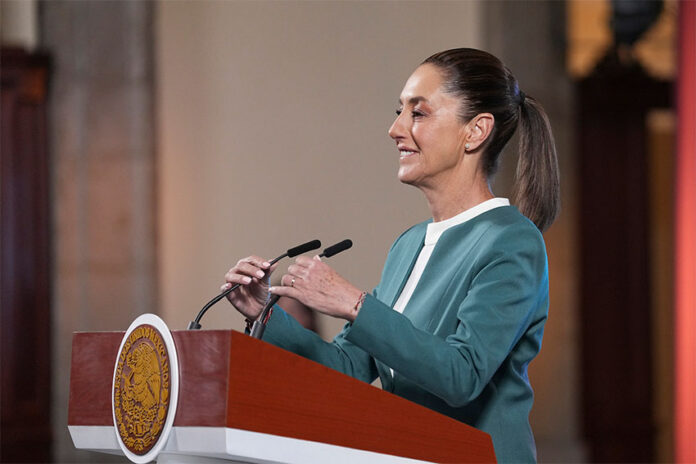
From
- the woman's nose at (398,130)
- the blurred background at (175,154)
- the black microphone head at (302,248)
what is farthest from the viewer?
the blurred background at (175,154)

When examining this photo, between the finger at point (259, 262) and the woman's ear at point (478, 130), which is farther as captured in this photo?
the woman's ear at point (478, 130)

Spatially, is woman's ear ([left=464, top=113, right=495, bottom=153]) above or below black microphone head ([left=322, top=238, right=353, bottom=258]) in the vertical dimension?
above

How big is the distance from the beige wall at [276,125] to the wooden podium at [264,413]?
422cm

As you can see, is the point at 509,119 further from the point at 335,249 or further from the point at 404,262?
the point at 335,249

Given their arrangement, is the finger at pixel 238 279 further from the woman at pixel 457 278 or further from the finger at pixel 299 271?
the finger at pixel 299 271

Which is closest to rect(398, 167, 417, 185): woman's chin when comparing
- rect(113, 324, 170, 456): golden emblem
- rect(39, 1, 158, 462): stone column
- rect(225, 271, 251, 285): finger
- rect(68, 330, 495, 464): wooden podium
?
rect(225, 271, 251, 285): finger

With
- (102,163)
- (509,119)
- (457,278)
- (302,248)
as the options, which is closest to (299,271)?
(302,248)

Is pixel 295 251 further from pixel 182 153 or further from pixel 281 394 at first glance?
pixel 182 153

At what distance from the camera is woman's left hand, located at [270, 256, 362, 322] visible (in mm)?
1693

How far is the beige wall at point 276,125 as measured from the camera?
6.04 m

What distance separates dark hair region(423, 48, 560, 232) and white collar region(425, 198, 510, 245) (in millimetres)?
76

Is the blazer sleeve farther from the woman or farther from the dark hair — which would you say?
the dark hair

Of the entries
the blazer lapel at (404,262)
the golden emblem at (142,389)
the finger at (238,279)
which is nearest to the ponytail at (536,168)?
the blazer lapel at (404,262)

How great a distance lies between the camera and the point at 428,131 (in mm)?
2045
